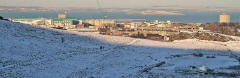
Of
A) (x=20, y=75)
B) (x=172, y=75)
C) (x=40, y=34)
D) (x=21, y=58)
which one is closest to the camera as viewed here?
(x=20, y=75)

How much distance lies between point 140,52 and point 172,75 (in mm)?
10413

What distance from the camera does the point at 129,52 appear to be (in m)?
28.1

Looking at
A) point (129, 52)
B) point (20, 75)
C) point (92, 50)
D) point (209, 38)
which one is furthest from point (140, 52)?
point (209, 38)

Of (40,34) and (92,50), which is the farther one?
(40,34)

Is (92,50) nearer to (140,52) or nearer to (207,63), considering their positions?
(140,52)

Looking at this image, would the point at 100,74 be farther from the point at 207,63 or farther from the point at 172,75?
the point at 207,63

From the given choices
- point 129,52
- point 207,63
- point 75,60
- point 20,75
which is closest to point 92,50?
point 129,52

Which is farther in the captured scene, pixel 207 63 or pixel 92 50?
pixel 92 50

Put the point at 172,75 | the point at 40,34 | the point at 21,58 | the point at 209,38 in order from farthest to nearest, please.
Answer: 1. the point at 209,38
2. the point at 40,34
3. the point at 21,58
4. the point at 172,75

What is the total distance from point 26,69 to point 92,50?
10345 millimetres

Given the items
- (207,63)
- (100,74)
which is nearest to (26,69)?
→ (100,74)

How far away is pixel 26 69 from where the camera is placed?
728 inches

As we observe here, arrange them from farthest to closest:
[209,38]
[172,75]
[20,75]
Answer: [209,38] < [172,75] < [20,75]

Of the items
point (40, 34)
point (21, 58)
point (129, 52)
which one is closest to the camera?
point (21, 58)
